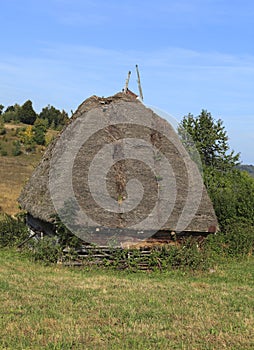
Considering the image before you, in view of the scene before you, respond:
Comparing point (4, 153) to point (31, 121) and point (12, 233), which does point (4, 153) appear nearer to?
point (31, 121)

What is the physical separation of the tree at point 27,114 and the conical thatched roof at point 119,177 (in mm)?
50023

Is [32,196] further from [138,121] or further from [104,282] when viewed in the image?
A: [104,282]

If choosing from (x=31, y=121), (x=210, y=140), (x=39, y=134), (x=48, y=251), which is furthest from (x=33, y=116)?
(x=48, y=251)

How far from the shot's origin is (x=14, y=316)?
25.1ft

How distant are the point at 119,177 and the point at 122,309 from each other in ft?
23.1

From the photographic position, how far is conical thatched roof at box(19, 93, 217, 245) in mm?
14039

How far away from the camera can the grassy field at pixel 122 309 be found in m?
6.64

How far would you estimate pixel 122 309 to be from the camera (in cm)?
841

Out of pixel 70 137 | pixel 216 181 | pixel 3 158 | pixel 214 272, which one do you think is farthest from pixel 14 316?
pixel 3 158

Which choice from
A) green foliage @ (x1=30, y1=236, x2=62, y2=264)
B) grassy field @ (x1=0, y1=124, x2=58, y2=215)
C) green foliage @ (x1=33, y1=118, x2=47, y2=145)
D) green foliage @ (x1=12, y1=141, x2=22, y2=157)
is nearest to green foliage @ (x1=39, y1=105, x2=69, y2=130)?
grassy field @ (x1=0, y1=124, x2=58, y2=215)

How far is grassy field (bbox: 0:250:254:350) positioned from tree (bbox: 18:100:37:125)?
5579 centimetres

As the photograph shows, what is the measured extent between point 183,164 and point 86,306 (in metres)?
9.18

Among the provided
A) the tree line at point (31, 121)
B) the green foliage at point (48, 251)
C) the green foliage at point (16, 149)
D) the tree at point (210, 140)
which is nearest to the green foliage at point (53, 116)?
the tree line at point (31, 121)

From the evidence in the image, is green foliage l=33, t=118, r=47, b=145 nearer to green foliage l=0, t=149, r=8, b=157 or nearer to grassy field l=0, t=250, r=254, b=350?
green foliage l=0, t=149, r=8, b=157
